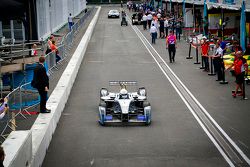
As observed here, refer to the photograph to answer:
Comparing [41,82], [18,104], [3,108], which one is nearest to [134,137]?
[41,82]

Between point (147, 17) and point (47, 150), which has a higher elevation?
point (147, 17)

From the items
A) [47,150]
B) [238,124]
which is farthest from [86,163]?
[238,124]

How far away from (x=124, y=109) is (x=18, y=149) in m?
5.84

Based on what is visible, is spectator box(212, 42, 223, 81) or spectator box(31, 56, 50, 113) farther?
spectator box(212, 42, 223, 81)

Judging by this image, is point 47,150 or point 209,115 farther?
point 209,115

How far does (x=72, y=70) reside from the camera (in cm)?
2216

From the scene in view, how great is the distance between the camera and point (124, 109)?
1456 cm

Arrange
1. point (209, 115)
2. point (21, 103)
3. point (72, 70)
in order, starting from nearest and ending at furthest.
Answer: point (21, 103) → point (209, 115) → point (72, 70)

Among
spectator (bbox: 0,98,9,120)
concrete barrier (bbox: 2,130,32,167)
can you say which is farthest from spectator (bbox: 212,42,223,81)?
concrete barrier (bbox: 2,130,32,167)

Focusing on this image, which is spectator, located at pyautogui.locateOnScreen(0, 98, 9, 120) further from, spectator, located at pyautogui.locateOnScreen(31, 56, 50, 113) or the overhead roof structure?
the overhead roof structure

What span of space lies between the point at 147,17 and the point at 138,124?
37.4 metres

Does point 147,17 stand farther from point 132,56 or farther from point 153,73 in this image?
point 153,73

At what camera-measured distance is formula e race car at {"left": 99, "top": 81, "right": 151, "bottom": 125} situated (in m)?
14.6

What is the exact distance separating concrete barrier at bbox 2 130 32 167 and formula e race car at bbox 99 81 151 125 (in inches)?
181
